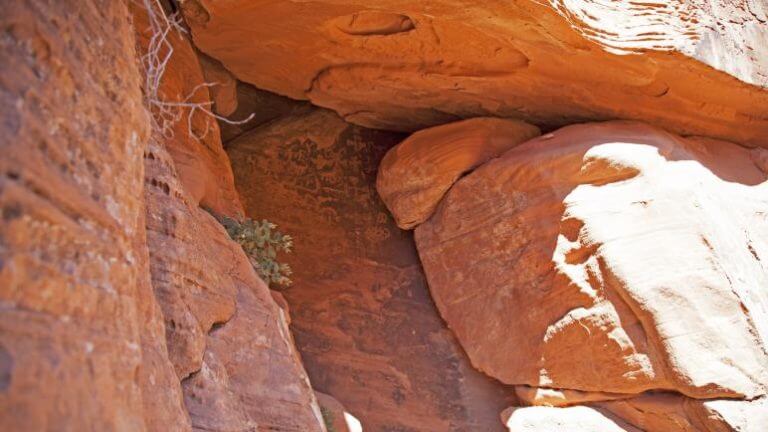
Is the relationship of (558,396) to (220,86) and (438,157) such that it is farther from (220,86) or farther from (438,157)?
(220,86)

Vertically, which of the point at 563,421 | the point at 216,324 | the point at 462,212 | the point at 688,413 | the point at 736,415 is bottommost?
the point at 563,421

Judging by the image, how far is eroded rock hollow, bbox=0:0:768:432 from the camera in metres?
4.50

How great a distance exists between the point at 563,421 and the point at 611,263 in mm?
1146

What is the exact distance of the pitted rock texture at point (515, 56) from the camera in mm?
5273

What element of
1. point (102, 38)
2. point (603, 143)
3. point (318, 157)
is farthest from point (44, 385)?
point (318, 157)

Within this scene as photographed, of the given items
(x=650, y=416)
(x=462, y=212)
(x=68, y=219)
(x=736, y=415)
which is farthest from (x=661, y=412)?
(x=68, y=219)

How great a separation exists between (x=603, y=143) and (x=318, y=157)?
252cm

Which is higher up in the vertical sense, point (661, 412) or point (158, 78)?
point (158, 78)

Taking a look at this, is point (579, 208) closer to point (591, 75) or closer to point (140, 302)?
point (591, 75)

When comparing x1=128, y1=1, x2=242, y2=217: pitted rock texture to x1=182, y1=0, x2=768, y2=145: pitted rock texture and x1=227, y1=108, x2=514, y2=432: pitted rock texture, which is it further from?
x1=227, y1=108, x2=514, y2=432: pitted rock texture

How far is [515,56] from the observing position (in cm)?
569

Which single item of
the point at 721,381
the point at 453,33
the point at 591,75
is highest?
the point at 453,33

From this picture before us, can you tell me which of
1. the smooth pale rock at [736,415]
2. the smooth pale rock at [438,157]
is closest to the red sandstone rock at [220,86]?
the smooth pale rock at [438,157]

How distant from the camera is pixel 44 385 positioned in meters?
1.74
